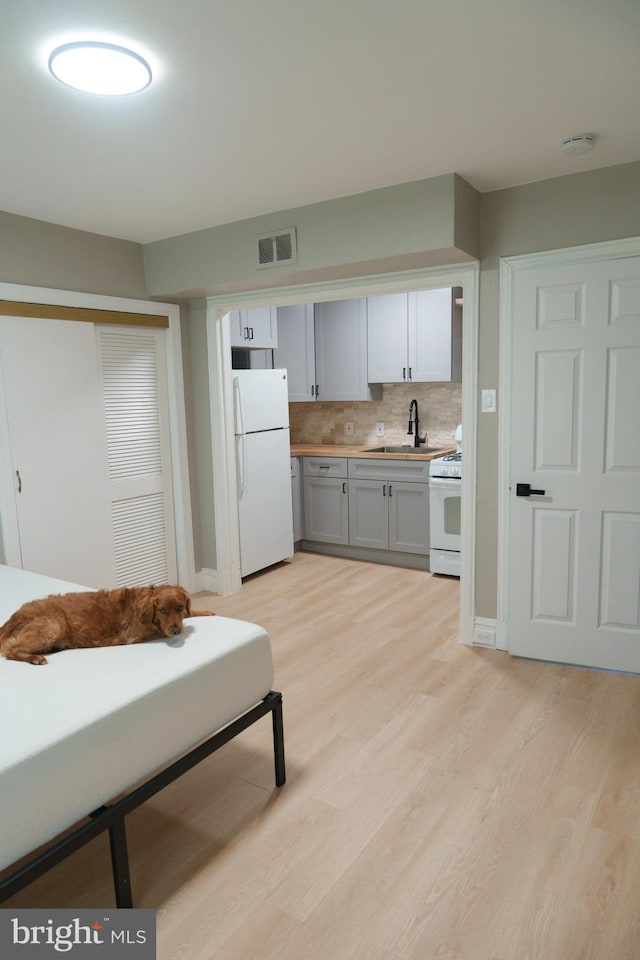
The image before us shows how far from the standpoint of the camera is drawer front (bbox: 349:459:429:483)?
4945mm

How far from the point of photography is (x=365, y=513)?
17.3ft

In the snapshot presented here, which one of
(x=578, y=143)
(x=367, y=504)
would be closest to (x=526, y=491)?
(x=578, y=143)

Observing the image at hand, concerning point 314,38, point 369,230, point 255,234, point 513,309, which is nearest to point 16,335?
point 255,234

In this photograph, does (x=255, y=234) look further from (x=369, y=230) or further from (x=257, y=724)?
(x=257, y=724)

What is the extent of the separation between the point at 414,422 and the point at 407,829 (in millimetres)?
3868

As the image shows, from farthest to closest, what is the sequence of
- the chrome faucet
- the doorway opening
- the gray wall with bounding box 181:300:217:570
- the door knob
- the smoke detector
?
the chrome faucet → the gray wall with bounding box 181:300:217:570 → the doorway opening → the door knob → the smoke detector

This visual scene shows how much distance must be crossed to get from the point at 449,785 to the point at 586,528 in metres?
1.46

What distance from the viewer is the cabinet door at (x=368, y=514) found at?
5191mm

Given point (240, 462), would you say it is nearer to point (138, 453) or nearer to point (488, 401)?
point (138, 453)

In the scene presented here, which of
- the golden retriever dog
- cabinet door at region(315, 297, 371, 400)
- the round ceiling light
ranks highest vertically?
the round ceiling light

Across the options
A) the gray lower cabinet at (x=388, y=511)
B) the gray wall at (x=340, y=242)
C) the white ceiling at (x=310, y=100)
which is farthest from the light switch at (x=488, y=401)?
the gray lower cabinet at (x=388, y=511)

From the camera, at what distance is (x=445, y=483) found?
4.67 m

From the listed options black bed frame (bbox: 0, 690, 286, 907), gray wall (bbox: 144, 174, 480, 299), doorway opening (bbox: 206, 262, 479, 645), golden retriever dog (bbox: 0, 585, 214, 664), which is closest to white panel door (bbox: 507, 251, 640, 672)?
doorway opening (bbox: 206, 262, 479, 645)

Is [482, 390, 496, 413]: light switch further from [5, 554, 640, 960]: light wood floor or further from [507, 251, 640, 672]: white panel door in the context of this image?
[5, 554, 640, 960]: light wood floor
